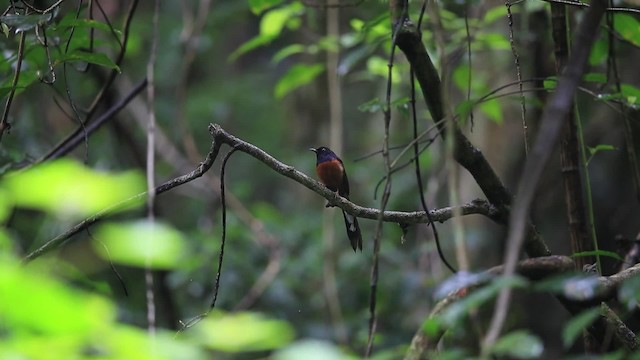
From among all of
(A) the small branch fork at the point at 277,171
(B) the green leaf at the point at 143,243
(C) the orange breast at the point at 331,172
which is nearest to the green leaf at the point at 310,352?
(B) the green leaf at the point at 143,243

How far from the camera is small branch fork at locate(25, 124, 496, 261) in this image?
2.29m

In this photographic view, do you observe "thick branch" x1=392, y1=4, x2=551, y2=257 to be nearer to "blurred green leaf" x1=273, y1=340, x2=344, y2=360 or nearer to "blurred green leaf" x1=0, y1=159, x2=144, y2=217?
"blurred green leaf" x1=273, y1=340, x2=344, y2=360

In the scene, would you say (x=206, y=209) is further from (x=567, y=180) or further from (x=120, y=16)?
(x=567, y=180)

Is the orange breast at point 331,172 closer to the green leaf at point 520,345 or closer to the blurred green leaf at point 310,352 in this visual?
the green leaf at point 520,345

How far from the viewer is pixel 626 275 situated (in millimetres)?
2398

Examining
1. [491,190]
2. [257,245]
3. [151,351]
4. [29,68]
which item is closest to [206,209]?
[257,245]

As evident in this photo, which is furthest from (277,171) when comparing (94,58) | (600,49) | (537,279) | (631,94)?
(600,49)

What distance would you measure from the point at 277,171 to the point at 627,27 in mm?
1748

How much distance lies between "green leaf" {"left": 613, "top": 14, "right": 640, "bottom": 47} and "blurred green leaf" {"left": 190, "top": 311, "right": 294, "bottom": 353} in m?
2.68

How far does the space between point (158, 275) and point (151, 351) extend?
17.0 feet

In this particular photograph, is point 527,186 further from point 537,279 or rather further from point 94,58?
point 94,58

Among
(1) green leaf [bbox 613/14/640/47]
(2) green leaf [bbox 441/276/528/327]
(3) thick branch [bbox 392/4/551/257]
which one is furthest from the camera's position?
(1) green leaf [bbox 613/14/640/47]

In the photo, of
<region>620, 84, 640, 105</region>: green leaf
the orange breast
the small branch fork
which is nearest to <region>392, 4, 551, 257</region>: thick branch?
the small branch fork

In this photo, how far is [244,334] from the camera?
0.92 m
